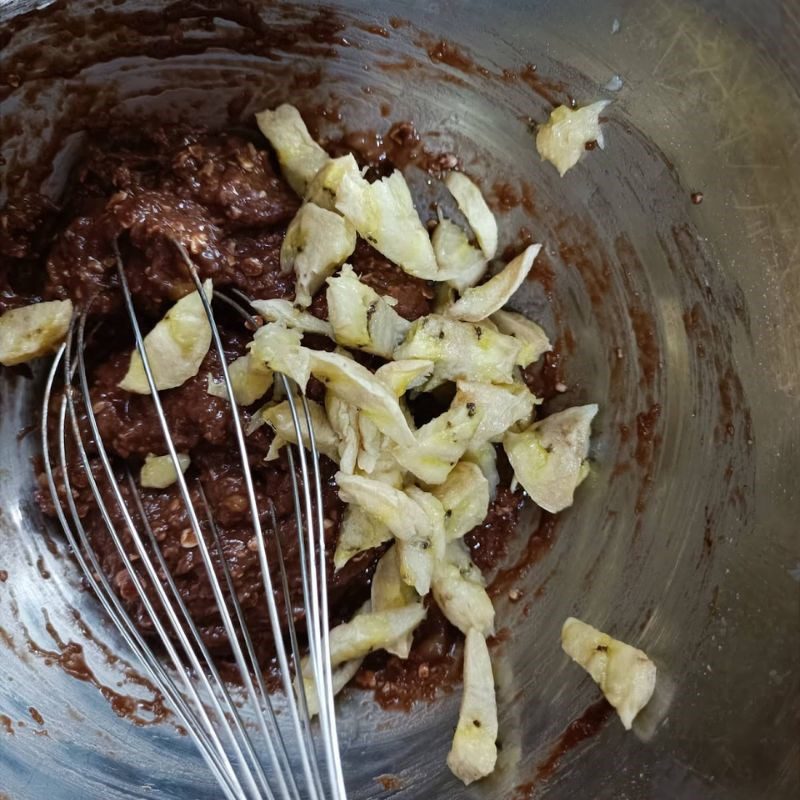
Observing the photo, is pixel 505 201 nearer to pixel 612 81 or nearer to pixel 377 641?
pixel 612 81

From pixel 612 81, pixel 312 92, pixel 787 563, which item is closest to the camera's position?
pixel 787 563

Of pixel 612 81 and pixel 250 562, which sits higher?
pixel 612 81

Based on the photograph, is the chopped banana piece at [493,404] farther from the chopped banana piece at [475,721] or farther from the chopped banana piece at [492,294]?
the chopped banana piece at [475,721]

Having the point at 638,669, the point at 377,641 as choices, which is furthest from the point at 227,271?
the point at 638,669

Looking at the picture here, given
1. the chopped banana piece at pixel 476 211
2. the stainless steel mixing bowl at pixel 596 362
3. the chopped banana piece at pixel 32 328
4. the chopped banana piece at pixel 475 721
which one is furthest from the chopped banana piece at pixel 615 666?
the chopped banana piece at pixel 32 328

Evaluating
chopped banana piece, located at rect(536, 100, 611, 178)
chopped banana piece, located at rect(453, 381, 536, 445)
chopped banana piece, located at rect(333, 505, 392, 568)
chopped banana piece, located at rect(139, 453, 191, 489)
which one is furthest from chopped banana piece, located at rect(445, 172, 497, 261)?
chopped banana piece, located at rect(139, 453, 191, 489)

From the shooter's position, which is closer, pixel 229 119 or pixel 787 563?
pixel 787 563
